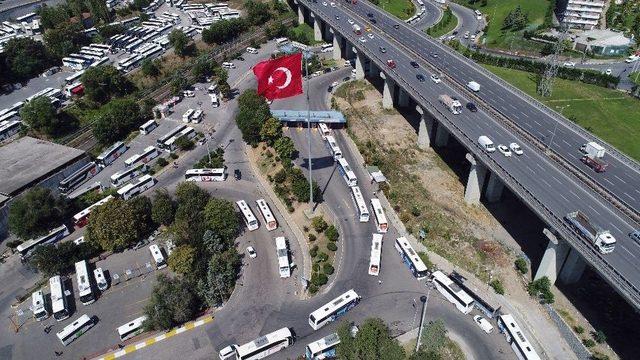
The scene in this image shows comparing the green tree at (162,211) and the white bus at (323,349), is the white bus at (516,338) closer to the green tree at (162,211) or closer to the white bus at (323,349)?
the white bus at (323,349)

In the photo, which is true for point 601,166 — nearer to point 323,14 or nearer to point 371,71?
point 371,71

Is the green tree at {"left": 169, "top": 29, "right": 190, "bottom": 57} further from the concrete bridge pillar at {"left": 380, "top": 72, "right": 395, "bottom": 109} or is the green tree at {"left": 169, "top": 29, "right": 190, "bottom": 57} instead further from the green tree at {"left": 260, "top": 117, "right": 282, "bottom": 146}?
the concrete bridge pillar at {"left": 380, "top": 72, "right": 395, "bottom": 109}

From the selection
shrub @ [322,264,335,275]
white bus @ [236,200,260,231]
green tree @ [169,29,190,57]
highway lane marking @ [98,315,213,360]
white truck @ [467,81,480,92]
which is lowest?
highway lane marking @ [98,315,213,360]

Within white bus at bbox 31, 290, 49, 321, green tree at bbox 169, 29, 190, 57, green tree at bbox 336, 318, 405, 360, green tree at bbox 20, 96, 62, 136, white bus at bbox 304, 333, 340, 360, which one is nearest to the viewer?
green tree at bbox 336, 318, 405, 360

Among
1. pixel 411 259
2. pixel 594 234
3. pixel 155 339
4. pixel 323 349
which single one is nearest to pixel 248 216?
pixel 155 339

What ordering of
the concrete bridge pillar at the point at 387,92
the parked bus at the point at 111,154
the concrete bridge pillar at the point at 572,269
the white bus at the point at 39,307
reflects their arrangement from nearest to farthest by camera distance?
1. the concrete bridge pillar at the point at 572,269
2. the white bus at the point at 39,307
3. the parked bus at the point at 111,154
4. the concrete bridge pillar at the point at 387,92

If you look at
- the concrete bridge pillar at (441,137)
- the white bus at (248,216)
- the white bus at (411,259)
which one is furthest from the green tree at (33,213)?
the concrete bridge pillar at (441,137)

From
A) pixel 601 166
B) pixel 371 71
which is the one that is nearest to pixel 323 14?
pixel 371 71

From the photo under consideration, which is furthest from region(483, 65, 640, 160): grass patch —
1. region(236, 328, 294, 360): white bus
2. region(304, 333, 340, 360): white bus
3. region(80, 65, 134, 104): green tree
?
region(80, 65, 134, 104): green tree
